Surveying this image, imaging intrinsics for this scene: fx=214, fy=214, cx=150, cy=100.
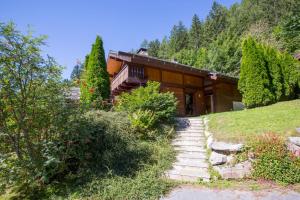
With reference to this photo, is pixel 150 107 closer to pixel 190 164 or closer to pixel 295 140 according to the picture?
pixel 190 164

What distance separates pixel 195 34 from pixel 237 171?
1900 inches

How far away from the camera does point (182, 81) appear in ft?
52.9

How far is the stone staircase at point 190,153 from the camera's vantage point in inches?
249

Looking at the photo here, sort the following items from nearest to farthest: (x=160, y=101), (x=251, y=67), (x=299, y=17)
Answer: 1. (x=160, y=101)
2. (x=251, y=67)
3. (x=299, y=17)

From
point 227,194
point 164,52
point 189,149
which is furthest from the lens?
point 164,52

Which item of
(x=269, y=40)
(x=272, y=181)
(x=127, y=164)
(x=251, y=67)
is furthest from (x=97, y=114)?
(x=269, y=40)

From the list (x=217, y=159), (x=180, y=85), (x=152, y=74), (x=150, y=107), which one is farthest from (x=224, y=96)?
(x=217, y=159)

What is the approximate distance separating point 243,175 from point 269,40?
2360 centimetres

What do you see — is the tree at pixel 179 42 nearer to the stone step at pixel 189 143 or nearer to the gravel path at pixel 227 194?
the stone step at pixel 189 143

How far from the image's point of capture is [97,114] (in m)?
7.83

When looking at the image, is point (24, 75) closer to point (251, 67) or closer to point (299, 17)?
point (251, 67)

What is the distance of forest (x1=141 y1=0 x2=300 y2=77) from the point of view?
24.6m

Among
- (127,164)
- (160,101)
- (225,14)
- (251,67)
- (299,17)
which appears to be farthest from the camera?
(225,14)

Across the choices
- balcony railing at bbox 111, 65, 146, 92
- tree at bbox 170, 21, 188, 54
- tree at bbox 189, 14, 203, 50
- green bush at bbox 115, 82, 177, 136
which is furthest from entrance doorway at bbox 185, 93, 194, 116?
tree at bbox 170, 21, 188, 54
